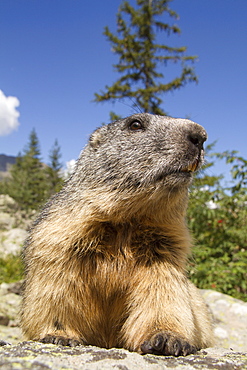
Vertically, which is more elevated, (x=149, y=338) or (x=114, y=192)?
(x=114, y=192)

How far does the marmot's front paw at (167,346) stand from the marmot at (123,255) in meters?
0.29

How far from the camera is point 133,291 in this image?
330 centimetres

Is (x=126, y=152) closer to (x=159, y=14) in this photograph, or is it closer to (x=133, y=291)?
(x=133, y=291)

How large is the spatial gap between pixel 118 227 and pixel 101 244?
27 cm

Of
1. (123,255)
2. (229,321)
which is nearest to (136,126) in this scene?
(123,255)

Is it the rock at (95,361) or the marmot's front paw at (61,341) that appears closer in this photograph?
the rock at (95,361)

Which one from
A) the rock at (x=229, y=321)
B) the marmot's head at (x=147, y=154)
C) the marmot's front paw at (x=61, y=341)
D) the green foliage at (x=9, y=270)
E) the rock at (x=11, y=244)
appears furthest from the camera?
the rock at (x=11, y=244)

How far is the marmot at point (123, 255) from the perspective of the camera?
3.23m

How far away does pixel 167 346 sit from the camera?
2598 mm

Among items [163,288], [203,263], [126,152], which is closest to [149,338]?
[163,288]

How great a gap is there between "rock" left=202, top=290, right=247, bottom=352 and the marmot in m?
3.43

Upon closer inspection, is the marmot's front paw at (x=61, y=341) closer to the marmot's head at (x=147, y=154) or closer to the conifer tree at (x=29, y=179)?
the marmot's head at (x=147, y=154)

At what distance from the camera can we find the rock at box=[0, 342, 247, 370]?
5.85 ft

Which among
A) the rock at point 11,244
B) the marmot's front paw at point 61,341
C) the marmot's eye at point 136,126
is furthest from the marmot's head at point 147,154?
the rock at point 11,244
